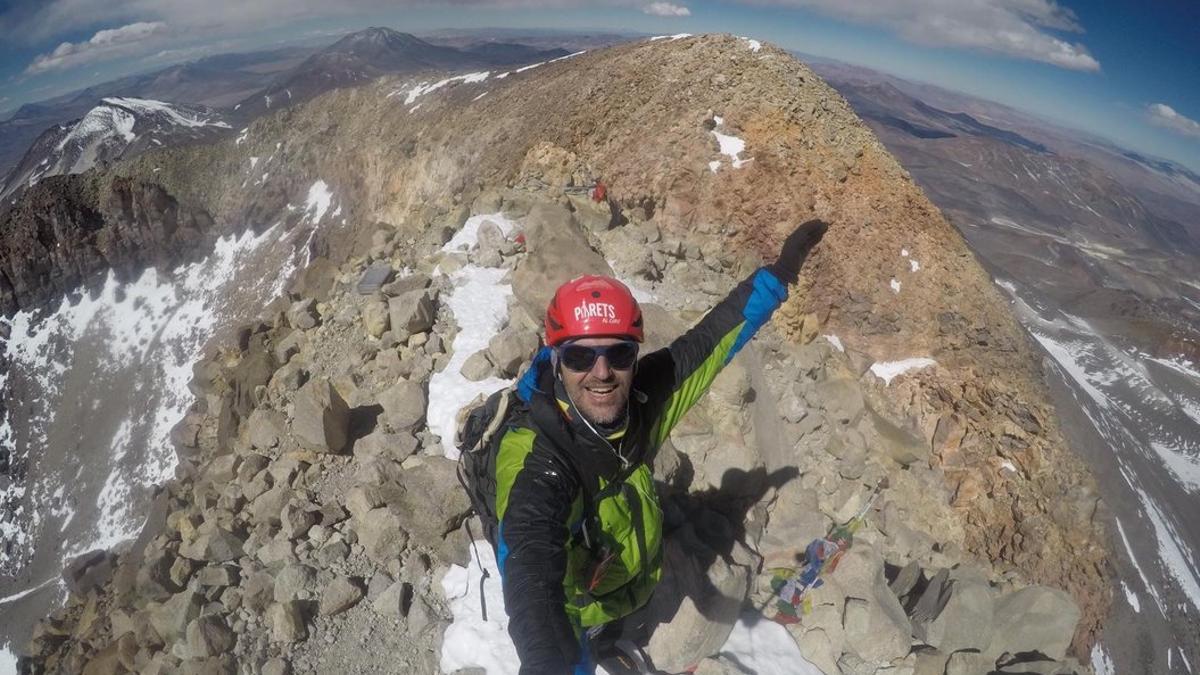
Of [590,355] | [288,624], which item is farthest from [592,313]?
[288,624]

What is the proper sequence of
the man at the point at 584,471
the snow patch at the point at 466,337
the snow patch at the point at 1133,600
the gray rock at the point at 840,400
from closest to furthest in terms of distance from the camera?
the man at the point at 584,471, the snow patch at the point at 466,337, the gray rock at the point at 840,400, the snow patch at the point at 1133,600

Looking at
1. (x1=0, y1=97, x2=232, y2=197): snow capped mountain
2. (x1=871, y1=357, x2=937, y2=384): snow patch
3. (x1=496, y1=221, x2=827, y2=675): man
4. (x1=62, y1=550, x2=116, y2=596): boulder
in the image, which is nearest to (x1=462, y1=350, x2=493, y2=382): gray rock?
(x1=496, y1=221, x2=827, y2=675): man

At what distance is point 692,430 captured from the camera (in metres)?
9.52

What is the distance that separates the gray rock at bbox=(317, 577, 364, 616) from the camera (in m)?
7.43

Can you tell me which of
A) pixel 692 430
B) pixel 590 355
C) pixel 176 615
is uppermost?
pixel 590 355

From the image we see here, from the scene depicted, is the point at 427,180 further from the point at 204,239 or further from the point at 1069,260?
the point at 1069,260

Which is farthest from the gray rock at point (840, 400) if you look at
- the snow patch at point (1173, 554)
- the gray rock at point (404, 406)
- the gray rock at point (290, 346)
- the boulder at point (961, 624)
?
the snow patch at point (1173, 554)

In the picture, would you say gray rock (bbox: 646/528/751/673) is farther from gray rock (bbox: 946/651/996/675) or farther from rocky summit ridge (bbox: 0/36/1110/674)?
gray rock (bbox: 946/651/996/675)

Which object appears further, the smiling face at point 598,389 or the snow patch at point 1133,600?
the snow patch at point 1133,600

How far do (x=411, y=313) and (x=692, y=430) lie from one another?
6393 mm

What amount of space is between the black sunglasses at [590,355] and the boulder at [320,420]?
7.40 meters

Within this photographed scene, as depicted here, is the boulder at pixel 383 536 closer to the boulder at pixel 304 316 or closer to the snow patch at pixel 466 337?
the snow patch at pixel 466 337

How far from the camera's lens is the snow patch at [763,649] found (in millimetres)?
7266

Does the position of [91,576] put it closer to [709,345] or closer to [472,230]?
[472,230]
